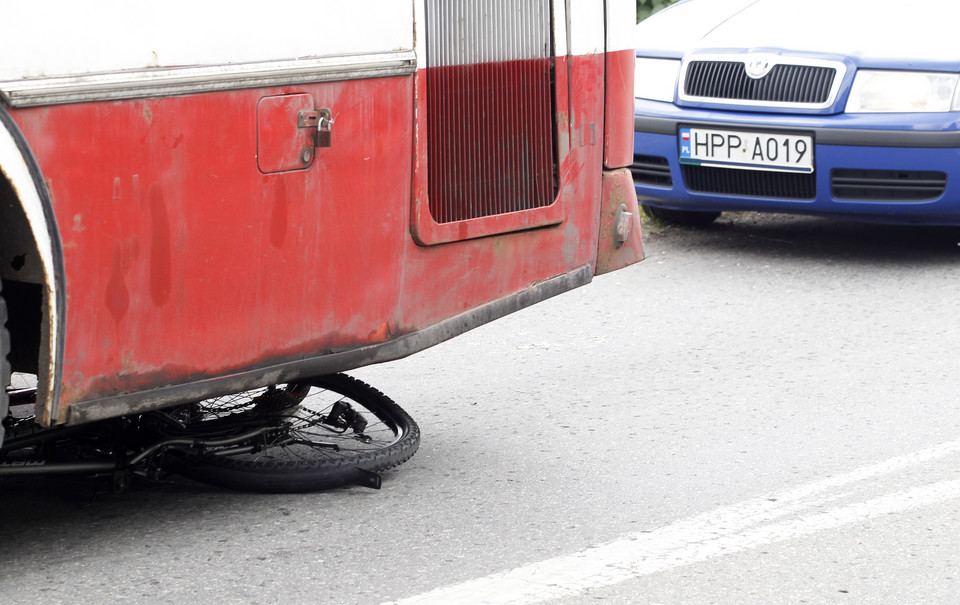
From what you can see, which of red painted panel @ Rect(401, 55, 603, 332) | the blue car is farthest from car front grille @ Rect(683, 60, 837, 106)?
red painted panel @ Rect(401, 55, 603, 332)

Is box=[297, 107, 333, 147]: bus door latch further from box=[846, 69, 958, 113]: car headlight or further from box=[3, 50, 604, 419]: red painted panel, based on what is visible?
box=[846, 69, 958, 113]: car headlight

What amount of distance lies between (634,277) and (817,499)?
288cm

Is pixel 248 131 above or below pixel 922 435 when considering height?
above

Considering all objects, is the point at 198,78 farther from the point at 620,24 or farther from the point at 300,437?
the point at 620,24

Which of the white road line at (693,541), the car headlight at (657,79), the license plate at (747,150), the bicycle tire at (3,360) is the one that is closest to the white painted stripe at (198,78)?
the bicycle tire at (3,360)

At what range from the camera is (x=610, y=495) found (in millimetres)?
3621

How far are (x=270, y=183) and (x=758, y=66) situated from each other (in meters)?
3.94

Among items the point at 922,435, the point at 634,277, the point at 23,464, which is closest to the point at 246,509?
the point at 23,464

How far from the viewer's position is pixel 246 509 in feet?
11.4

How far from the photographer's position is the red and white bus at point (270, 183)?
2754mm

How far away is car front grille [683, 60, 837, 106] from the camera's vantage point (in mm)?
6324

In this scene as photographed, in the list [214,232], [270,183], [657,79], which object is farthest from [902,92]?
[214,232]

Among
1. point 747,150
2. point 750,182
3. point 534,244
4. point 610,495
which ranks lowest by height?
point 610,495

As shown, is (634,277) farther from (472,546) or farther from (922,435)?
(472,546)
